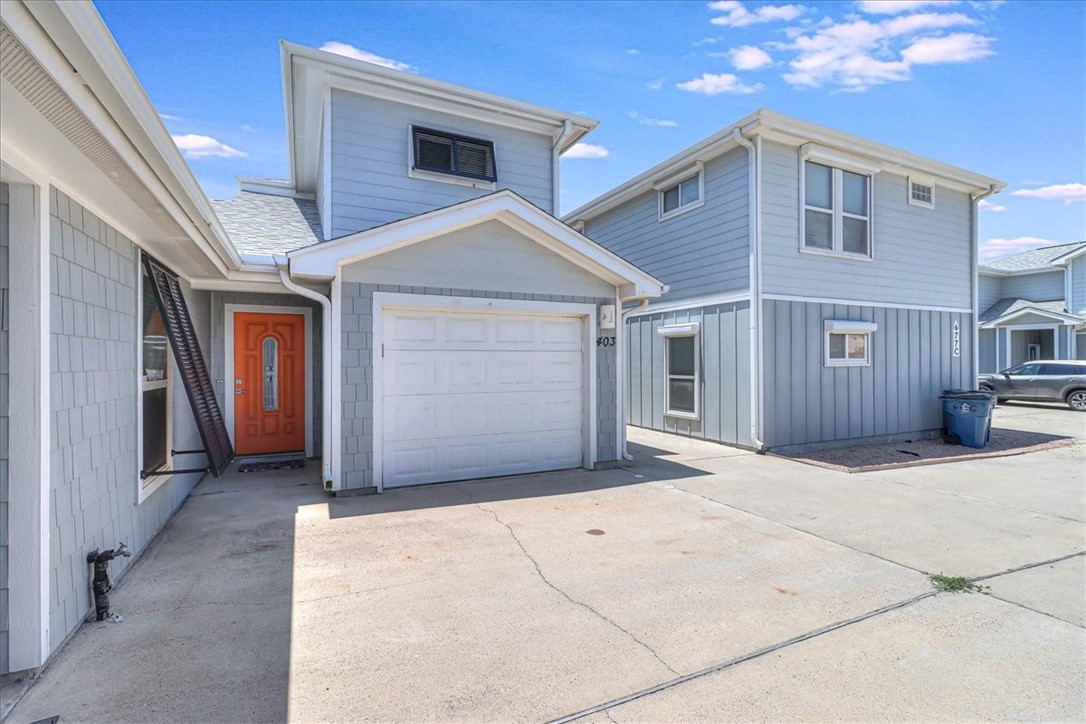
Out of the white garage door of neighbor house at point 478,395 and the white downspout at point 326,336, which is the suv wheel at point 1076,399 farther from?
the white downspout at point 326,336

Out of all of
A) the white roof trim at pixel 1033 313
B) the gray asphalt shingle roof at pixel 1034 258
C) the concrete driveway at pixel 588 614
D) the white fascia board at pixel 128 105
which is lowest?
the concrete driveway at pixel 588 614

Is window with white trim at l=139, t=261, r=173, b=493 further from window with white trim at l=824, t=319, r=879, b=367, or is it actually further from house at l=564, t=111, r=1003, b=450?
window with white trim at l=824, t=319, r=879, b=367

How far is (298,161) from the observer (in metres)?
8.98

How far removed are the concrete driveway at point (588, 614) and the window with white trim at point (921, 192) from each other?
6351mm

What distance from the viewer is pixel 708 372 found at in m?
9.16

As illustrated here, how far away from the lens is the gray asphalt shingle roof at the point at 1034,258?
19.2 meters

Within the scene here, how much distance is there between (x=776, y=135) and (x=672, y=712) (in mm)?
8194

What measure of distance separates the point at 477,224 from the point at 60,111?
14.6 feet

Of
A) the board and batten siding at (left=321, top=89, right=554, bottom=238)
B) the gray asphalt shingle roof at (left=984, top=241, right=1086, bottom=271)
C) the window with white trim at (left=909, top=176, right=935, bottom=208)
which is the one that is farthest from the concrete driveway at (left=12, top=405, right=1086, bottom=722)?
the gray asphalt shingle roof at (left=984, top=241, right=1086, bottom=271)

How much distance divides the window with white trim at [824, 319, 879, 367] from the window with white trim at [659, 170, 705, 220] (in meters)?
3.06

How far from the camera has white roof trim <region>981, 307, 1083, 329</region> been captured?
55.3 ft

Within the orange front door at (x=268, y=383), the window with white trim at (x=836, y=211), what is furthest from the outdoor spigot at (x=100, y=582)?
the window with white trim at (x=836, y=211)

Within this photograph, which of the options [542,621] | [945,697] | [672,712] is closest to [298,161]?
[542,621]

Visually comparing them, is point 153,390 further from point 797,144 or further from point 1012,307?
point 1012,307
